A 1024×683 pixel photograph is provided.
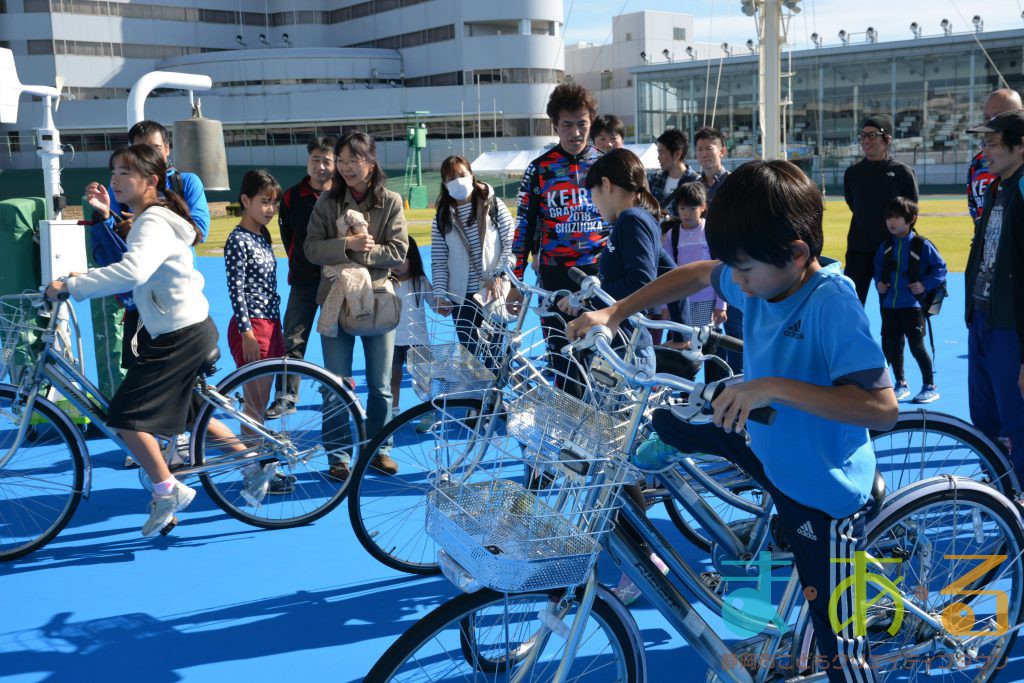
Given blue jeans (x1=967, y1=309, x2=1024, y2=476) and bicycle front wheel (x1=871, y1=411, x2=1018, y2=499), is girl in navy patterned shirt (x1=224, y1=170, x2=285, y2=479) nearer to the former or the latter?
bicycle front wheel (x1=871, y1=411, x2=1018, y2=499)

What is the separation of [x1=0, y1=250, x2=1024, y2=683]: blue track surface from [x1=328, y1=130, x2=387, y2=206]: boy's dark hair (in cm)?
182

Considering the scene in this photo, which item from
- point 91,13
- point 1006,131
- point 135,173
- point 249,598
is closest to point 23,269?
point 135,173

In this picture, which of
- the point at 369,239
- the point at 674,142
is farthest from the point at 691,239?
the point at 369,239

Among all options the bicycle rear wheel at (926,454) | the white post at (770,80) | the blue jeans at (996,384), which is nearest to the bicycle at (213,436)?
the bicycle rear wheel at (926,454)

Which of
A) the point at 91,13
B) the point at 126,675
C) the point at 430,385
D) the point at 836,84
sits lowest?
the point at 126,675

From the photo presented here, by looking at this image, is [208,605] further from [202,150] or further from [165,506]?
[202,150]

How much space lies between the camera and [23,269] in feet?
20.7

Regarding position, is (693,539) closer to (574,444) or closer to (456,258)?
(574,444)

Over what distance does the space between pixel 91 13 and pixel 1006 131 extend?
63578mm

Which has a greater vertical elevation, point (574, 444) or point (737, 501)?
point (574, 444)

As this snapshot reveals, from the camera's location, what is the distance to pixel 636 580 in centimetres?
248

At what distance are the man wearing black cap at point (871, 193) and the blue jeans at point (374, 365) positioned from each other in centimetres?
384

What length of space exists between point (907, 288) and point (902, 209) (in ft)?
1.86

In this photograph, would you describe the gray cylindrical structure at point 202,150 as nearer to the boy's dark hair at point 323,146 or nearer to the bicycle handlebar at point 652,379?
the boy's dark hair at point 323,146
